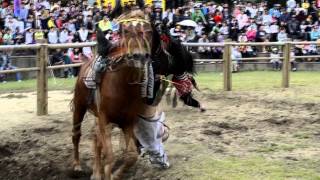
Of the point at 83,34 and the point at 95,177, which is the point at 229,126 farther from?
the point at 83,34

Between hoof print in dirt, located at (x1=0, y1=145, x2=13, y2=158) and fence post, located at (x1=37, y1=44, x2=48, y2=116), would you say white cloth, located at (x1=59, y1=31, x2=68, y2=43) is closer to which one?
fence post, located at (x1=37, y1=44, x2=48, y2=116)

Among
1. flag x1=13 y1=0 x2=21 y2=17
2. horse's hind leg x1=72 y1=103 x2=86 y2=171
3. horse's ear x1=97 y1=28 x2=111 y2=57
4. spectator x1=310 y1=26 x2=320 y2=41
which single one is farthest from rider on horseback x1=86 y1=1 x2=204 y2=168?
spectator x1=310 y1=26 x2=320 y2=41

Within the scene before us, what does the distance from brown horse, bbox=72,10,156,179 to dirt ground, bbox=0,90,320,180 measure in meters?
0.80

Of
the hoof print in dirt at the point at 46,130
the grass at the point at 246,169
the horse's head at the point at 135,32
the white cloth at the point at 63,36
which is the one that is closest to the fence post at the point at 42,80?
the hoof print in dirt at the point at 46,130

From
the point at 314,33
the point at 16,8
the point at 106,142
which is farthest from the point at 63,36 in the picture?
the point at 106,142

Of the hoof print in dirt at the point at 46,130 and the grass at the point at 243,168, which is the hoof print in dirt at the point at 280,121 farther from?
the hoof print in dirt at the point at 46,130

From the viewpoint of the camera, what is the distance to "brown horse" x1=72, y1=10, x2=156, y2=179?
4969mm

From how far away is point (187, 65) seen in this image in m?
7.05

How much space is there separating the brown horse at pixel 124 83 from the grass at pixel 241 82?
27.0 ft

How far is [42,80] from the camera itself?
32.8ft

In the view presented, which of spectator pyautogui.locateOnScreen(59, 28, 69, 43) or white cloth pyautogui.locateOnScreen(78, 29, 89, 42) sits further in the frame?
spectator pyautogui.locateOnScreen(59, 28, 69, 43)

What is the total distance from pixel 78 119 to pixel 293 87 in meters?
8.12

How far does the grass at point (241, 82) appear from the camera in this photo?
14219 mm

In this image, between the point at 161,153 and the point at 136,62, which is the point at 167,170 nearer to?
the point at 161,153
